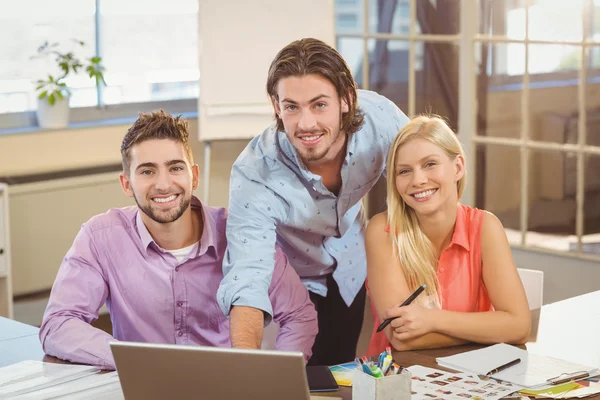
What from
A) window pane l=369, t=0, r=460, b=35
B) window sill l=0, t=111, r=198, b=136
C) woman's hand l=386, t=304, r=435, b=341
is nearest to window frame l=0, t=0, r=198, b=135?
window sill l=0, t=111, r=198, b=136

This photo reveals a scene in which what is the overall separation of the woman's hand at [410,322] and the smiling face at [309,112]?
0.43 metres

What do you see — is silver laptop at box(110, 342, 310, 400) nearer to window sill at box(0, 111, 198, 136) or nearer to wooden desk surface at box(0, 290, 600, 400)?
wooden desk surface at box(0, 290, 600, 400)

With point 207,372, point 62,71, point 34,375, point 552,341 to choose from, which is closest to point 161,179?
point 34,375

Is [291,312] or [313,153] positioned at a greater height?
[313,153]

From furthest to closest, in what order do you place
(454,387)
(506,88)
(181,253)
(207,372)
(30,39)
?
(30,39) < (506,88) < (181,253) < (454,387) < (207,372)

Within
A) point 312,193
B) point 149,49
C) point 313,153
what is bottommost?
point 312,193

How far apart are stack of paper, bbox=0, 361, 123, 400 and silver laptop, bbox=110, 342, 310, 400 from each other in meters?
0.26

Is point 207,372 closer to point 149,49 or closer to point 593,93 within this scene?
point 593,93

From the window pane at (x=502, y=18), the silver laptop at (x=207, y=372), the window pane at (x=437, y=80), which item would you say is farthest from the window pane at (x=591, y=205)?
the silver laptop at (x=207, y=372)

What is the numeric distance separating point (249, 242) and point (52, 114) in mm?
2620

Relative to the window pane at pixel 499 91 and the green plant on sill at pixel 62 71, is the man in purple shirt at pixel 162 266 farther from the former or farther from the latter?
the green plant on sill at pixel 62 71

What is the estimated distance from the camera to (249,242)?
2.21m

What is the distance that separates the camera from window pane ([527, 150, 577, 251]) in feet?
13.2

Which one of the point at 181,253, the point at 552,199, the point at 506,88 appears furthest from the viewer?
the point at 506,88
